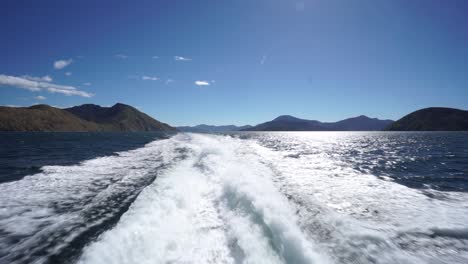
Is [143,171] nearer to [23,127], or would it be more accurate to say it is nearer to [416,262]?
[416,262]

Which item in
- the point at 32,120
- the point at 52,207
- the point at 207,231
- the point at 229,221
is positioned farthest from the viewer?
the point at 32,120

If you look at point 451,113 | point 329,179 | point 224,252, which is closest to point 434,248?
point 224,252

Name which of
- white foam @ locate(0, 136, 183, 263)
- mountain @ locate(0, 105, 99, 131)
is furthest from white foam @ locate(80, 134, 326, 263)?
mountain @ locate(0, 105, 99, 131)

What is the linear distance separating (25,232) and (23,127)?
215 metres

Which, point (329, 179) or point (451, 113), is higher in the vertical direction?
point (451, 113)

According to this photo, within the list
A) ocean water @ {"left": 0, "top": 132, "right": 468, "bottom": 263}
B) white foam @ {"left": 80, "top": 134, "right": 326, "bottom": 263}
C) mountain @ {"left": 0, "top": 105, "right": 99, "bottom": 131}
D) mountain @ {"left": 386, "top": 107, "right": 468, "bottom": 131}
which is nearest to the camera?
white foam @ {"left": 80, "top": 134, "right": 326, "bottom": 263}

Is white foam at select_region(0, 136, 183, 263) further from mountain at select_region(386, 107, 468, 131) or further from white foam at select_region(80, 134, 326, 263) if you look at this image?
mountain at select_region(386, 107, 468, 131)

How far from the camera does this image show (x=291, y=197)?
891 cm

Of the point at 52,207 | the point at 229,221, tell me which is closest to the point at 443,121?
the point at 229,221

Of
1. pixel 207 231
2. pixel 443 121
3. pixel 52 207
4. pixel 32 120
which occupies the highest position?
pixel 443 121

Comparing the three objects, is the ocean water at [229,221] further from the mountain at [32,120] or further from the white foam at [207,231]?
the mountain at [32,120]

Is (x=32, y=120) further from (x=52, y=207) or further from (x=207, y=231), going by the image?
(x=207, y=231)

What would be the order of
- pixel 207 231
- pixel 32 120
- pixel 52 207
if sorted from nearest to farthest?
pixel 207 231 → pixel 52 207 → pixel 32 120

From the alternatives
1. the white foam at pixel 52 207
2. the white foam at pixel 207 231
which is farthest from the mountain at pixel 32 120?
the white foam at pixel 207 231
